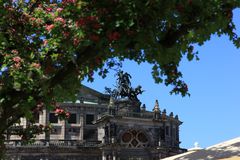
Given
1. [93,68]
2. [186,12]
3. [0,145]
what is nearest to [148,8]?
[186,12]

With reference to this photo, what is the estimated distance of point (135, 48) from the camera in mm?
12211

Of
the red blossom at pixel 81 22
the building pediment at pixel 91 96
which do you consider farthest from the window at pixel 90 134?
the red blossom at pixel 81 22

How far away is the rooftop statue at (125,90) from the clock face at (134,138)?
572 centimetres

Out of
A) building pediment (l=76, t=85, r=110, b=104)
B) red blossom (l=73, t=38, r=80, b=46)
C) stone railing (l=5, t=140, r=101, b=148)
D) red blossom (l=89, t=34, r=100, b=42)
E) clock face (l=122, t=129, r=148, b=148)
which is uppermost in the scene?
building pediment (l=76, t=85, r=110, b=104)

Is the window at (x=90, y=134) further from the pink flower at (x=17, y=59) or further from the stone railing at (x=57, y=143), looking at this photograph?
the pink flower at (x=17, y=59)

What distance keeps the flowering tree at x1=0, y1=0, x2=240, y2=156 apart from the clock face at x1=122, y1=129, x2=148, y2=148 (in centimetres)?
4933

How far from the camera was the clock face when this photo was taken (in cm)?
6444

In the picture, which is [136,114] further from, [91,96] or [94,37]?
[94,37]

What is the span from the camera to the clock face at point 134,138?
6444cm

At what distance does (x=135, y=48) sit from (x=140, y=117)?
2127 inches

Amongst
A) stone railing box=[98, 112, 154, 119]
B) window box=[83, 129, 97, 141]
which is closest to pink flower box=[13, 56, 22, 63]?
stone railing box=[98, 112, 154, 119]

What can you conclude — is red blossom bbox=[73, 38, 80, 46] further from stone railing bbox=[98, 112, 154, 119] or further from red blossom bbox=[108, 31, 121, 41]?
stone railing bbox=[98, 112, 154, 119]

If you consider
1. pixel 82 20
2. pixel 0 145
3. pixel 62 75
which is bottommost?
pixel 0 145

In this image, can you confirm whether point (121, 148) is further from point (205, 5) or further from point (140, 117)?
point (205, 5)
